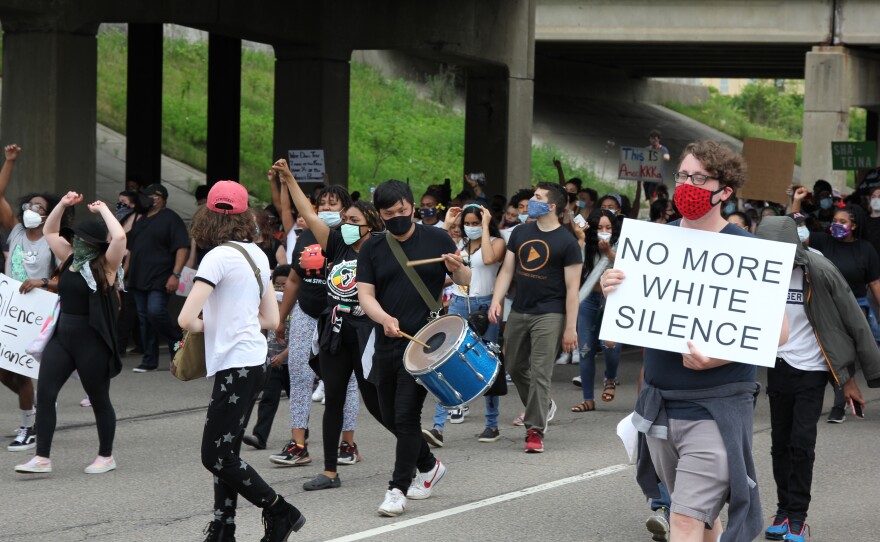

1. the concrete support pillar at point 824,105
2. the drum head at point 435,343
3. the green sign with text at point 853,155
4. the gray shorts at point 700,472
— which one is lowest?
the gray shorts at point 700,472

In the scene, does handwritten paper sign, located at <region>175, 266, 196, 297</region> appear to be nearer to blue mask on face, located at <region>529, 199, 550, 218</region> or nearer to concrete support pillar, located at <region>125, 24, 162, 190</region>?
blue mask on face, located at <region>529, 199, 550, 218</region>

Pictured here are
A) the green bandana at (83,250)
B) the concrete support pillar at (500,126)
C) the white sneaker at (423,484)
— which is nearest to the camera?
the white sneaker at (423,484)

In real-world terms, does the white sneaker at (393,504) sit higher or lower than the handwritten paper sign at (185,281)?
lower

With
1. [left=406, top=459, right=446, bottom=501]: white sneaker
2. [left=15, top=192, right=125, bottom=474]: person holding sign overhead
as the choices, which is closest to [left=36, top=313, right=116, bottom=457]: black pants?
[left=15, top=192, right=125, bottom=474]: person holding sign overhead

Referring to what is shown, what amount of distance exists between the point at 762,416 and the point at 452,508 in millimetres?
4682

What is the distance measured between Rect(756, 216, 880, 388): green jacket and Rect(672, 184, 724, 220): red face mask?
6.41 ft

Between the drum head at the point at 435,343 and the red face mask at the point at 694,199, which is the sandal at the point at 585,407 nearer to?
the drum head at the point at 435,343

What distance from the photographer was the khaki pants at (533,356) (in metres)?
9.73

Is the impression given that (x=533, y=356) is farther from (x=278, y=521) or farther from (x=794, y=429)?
(x=278, y=521)

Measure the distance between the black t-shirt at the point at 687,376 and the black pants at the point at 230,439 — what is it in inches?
81.9

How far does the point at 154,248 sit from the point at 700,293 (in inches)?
384

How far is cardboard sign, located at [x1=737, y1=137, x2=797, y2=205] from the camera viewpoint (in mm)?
15875

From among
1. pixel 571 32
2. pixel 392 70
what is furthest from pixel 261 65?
pixel 571 32

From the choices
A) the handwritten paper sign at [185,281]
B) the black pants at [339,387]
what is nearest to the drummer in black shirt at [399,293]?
the black pants at [339,387]
